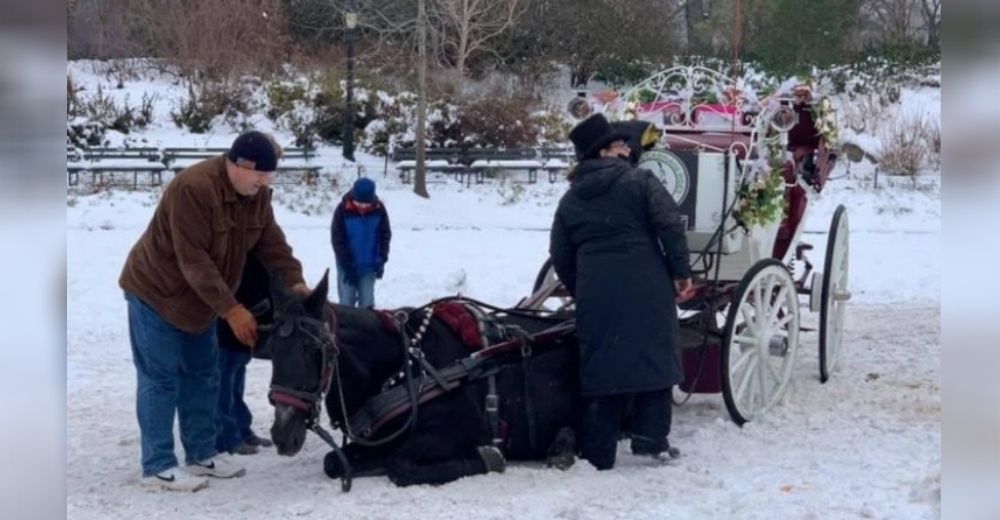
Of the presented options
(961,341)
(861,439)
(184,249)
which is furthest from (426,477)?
(961,341)

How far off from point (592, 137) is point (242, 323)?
6.19ft

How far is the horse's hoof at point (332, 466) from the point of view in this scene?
222 inches

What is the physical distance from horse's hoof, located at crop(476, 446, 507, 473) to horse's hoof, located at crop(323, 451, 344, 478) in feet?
2.02

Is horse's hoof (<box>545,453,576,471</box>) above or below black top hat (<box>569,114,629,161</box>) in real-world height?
below

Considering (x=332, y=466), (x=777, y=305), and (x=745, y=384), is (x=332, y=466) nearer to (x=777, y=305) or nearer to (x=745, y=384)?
(x=745, y=384)

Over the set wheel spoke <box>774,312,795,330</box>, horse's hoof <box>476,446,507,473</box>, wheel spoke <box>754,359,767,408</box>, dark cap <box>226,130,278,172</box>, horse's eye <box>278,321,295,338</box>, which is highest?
dark cap <box>226,130,278,172</box>

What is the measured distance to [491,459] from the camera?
5.75 meters

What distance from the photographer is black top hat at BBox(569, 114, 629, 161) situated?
6.17 meters

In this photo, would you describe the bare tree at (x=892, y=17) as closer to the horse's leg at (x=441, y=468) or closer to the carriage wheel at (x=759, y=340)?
the carriage wheel at (x=759, y=340)

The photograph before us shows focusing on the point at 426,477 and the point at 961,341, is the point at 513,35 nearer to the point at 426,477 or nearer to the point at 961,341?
the point at 426,477

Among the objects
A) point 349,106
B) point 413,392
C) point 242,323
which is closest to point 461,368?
point 413,392

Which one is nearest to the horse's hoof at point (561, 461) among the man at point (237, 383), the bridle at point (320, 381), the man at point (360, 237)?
the bridle at point (320, 381)

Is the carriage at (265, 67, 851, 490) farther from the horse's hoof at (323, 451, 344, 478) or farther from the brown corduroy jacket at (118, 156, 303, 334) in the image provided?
the brown corduroy jacket at (118, 156, 303, 334)

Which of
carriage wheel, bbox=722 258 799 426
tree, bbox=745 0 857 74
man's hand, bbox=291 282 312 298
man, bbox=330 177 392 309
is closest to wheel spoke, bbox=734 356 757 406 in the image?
carriage wheel, bbox=722 258 799 426
